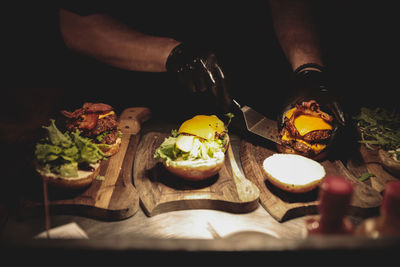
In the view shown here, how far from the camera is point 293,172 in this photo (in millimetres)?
2598

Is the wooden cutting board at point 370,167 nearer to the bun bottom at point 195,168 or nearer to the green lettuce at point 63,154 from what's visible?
the bun bottom at point 195,168

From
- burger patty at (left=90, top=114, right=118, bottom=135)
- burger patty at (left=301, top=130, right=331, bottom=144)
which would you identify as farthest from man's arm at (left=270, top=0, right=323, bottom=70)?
burger patty at (left=90, top=114, right=118, bottom=135)

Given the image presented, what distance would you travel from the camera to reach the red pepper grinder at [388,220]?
3.92 feet

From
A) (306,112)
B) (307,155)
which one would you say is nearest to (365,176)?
(307,155)

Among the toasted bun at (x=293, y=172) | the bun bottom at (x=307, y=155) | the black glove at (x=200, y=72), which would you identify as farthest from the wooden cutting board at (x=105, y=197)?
the bun bottom at (x=307, y=155)

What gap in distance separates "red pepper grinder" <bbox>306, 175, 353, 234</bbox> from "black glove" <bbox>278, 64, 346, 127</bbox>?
6.05 feet

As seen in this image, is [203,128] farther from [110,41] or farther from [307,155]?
[110,41]

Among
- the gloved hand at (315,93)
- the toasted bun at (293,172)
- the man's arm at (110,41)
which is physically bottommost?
the toasted bun at (293,172)

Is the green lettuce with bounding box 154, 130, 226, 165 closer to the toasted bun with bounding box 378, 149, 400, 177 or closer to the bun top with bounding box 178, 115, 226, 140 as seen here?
the bun top with bounding box 178, 115, 226, 140

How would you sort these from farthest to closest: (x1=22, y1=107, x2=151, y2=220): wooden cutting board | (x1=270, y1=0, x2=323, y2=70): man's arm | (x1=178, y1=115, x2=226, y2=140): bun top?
(x1=270, y1=0, x2=323, y2=70): man's arm < (x1=178, y1=115, x2=226, y2=140): bun top < (x1=22, y1=107, x2=151, y2=220): wooden cutting board

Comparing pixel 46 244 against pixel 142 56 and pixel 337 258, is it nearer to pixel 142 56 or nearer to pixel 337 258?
pixel 337 258

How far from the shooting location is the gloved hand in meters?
2.91

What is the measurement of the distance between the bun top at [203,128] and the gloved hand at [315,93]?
2.35 feet

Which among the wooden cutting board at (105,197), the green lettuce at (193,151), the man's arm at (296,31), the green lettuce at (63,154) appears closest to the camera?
the wooden cutting board at (105,197)
